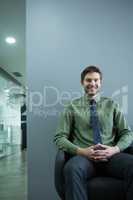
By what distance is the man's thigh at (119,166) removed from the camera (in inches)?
81.8

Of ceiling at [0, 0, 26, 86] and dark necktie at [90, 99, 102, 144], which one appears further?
ceiling at [0, 0, 26, 86]

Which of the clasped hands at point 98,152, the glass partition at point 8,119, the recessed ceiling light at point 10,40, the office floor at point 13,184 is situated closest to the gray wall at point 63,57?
the office floor at point 13,184

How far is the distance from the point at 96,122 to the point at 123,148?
0.32 m

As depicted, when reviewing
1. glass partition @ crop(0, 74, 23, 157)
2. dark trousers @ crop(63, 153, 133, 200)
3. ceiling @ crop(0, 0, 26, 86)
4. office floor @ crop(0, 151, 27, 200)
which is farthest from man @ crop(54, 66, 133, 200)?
glass partition @ crop(0, 74, 23, 157)

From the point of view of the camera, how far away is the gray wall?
2955 millimetres

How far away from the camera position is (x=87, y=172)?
6.89 ft

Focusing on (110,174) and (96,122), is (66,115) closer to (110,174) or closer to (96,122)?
(96,122)

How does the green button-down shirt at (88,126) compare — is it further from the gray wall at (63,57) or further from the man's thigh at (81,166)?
the gray wall at (63,57)

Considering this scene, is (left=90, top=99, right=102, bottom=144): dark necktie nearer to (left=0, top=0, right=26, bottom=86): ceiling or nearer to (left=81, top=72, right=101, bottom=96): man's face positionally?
(left=81, top=72, right=101, bottom=96): man's face

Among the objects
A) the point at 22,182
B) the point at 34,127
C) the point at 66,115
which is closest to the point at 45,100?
the point at 34,127

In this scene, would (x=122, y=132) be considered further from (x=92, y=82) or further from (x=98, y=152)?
(x=92, y=82)

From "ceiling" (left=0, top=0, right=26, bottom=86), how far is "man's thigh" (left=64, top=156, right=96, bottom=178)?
8.18 ft

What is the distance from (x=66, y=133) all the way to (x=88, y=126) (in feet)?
0.68

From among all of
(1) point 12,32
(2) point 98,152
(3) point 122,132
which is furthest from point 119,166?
(1) point 12,32
